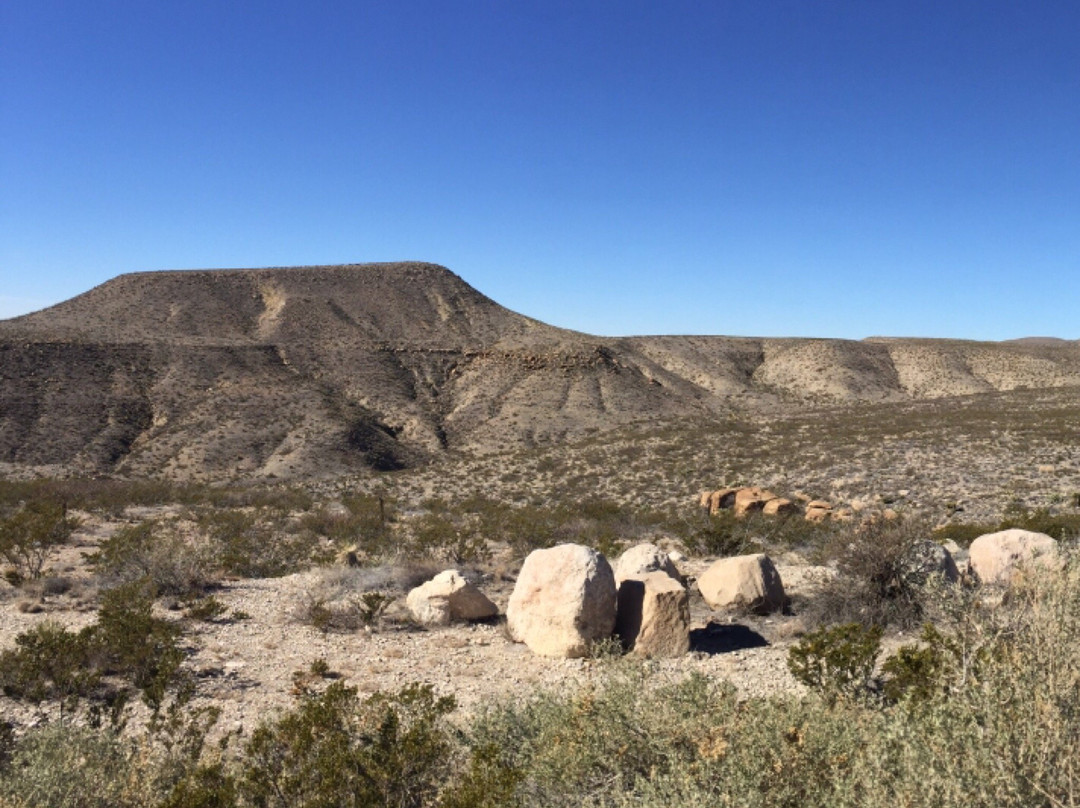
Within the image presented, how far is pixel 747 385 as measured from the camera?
2328 inches

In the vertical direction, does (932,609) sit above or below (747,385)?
below

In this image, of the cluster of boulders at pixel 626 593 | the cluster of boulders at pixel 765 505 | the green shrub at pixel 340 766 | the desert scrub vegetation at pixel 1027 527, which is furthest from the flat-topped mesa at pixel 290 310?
the green shrub at pixel 340 766

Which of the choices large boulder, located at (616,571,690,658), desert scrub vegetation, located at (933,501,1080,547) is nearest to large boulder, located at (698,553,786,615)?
large boulder, located at (616,571,690,658)

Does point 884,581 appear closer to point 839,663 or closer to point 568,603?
point 839,663

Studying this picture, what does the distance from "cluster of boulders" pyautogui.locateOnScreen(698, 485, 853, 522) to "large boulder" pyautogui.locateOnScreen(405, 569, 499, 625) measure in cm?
1115

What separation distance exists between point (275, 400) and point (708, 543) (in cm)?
3664

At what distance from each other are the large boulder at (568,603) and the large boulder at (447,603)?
4.30 ft

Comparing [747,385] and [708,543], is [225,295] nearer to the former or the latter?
[747,385]

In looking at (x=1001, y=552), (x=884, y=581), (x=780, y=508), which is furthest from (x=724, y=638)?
(x=780, y=508)

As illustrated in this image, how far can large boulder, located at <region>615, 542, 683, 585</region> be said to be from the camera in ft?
33.8

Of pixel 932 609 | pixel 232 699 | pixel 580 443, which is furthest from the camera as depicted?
pixel 580 443

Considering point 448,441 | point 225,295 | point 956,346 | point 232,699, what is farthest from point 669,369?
point 232,699

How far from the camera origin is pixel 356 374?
51.6 meters

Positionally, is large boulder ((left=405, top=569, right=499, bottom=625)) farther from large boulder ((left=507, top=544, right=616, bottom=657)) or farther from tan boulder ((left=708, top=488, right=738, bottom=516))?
tan boulder ((left=708, top=488, right=738, bottom=516))
